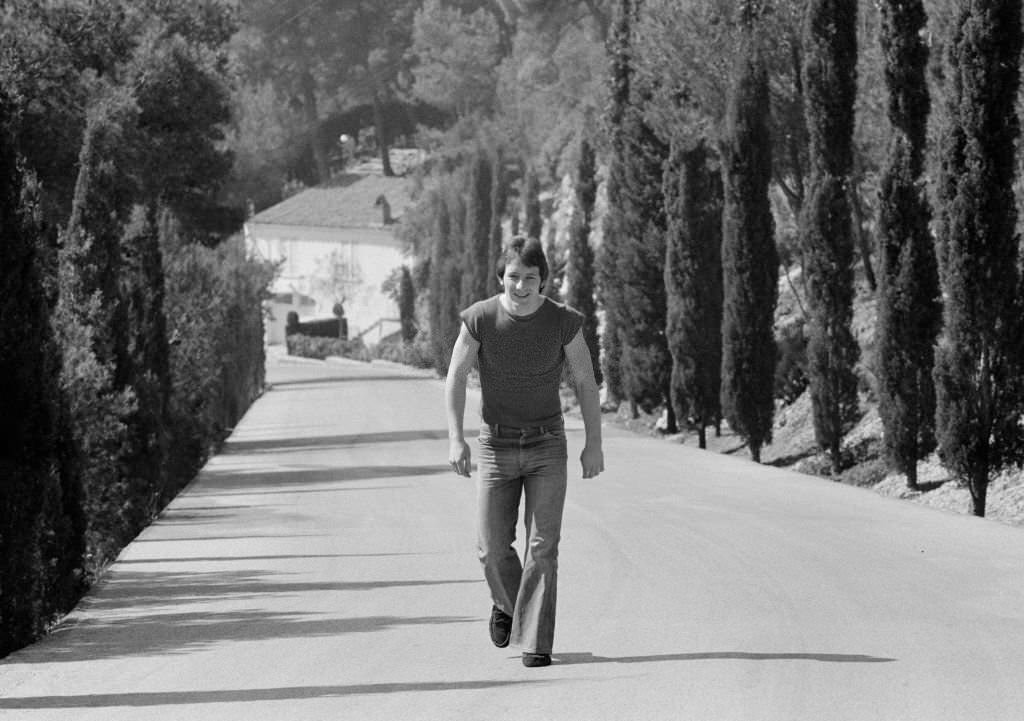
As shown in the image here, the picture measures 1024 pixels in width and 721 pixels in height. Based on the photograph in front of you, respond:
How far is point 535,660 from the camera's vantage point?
345 inches

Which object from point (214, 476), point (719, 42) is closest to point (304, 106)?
point (719, 42)

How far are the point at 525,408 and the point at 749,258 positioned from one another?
18.5 metres

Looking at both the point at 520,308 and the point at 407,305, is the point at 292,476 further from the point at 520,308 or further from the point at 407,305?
the point at 407,305

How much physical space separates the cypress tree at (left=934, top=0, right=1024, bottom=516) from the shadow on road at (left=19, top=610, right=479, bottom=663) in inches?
344

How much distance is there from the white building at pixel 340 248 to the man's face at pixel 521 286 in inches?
3299

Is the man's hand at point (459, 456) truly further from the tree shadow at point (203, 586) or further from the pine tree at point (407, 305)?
the pine tree at point (407, 305)

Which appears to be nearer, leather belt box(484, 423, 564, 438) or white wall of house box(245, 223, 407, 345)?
leather belt box(484, 423, 564, 438)

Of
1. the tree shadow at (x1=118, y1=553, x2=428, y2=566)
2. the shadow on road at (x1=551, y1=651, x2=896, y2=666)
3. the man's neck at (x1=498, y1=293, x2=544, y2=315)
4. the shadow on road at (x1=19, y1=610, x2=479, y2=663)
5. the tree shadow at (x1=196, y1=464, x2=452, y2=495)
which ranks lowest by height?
the tree shadow at (x1=196, y1=464, x2=452, y2=495)

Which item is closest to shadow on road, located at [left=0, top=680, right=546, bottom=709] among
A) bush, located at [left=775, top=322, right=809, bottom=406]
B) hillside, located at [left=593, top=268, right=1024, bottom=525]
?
hillside, located at [left=593, top=268, right=1024, bottom=525]

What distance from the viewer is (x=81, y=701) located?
836 centimetres

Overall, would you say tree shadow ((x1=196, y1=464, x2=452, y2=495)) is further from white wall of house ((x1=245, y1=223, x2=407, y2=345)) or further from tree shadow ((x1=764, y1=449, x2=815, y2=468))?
white wall of house ((x1=245, y1=223, x2=407, y2=345))

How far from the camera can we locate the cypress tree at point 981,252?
17594mm

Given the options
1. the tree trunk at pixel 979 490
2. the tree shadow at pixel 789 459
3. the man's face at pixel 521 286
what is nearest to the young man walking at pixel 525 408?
the man's face at pixel 521 286

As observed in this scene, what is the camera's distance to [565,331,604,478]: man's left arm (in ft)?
29.8
